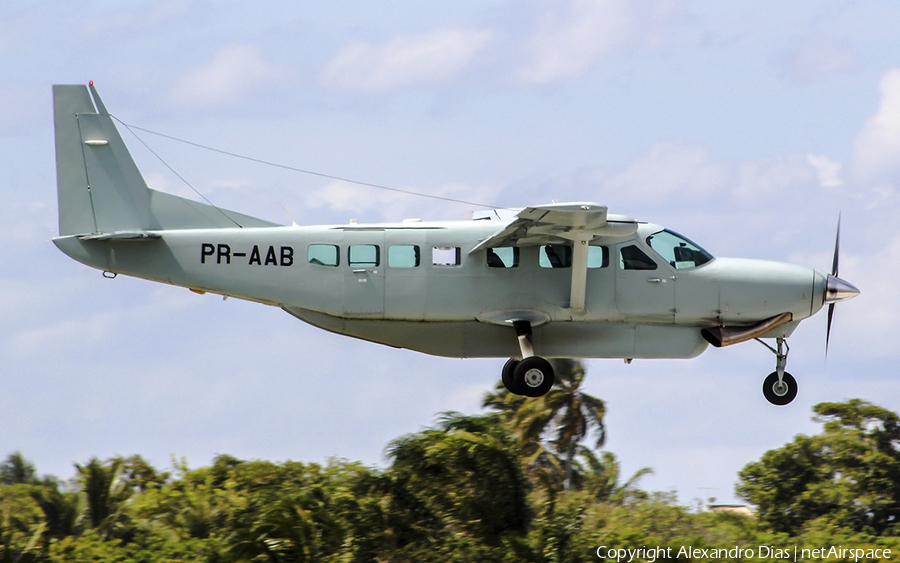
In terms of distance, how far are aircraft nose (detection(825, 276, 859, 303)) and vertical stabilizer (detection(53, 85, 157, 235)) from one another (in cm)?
1199

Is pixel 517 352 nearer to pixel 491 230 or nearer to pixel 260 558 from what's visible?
pixel 491 230

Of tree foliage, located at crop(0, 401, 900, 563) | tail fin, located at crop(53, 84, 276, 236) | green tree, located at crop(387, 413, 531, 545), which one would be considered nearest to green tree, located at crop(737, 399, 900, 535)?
tree foliage, located at crop(0, 401, 900, 563)

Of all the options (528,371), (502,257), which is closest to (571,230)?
(502,257)

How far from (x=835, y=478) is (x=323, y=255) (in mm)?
28082

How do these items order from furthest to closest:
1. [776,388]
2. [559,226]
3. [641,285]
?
[776,388]
[641,285]
[559,226]

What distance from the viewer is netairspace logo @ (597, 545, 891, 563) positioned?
28.1m

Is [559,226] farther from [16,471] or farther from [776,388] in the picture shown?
[16,471]

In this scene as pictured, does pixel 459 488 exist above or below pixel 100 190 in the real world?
below

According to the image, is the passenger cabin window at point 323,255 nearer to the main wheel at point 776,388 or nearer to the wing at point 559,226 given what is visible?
the wing at point 559,226

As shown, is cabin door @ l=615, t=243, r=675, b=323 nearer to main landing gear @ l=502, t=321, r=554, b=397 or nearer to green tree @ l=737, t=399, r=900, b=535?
main landing gear @ l=502, t=321, r=554, b=397

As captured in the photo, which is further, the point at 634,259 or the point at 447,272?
the point at 634,259

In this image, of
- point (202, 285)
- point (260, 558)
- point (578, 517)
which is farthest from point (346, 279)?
point (578, 517)

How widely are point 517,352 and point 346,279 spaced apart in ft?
11.0

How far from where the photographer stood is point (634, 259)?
21828 millimetres
